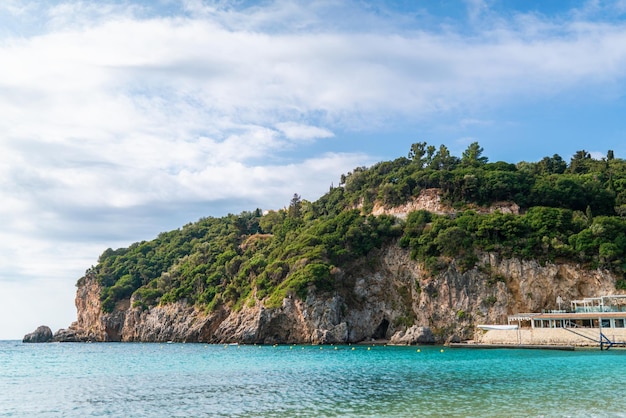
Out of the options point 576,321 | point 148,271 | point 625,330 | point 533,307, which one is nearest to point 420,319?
point 533,307

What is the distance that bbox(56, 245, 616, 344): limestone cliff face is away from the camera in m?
64.2

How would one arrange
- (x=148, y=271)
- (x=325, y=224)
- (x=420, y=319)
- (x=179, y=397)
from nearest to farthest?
1. (x=179, y=397)
2. (x=420, y=319)
3. (x=325, y=224)
4. (x=148, y=271)

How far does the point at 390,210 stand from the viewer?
91062mm

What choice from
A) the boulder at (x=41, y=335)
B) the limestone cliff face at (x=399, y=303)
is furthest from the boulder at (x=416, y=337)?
the boulder at (x=41, y=335)

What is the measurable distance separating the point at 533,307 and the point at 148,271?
80905 mm

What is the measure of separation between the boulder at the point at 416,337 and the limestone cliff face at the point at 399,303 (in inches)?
6.6

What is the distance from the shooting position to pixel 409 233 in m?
78.5

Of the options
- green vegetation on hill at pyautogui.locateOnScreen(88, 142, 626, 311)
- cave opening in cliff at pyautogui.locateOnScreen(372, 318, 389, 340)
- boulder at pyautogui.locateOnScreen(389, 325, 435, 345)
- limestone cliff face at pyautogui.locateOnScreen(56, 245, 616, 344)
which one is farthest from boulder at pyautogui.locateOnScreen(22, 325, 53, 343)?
boulder at pyautogui.locateOnScreen(389, 325, 435, 345)

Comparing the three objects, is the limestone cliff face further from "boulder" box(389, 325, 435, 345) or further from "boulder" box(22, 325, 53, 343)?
"boulder" box(22, 325, 53, 343)

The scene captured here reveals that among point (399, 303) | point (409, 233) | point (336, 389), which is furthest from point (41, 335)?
point (336, 389)

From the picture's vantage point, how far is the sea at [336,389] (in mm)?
21938

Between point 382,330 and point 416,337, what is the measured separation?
10.8 meters

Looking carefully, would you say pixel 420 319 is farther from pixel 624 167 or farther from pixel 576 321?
pixel 624 167

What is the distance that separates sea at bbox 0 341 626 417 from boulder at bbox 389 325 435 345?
20717 millimetres
